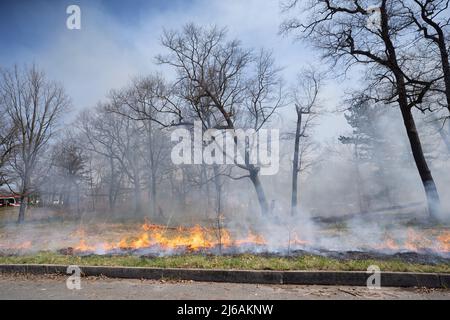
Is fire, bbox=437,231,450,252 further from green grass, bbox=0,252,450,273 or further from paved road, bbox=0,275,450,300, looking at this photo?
paved road, bbox=0,275,450,300

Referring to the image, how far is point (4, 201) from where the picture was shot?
48625 mm

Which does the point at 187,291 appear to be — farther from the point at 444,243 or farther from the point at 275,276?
the point at 444,243

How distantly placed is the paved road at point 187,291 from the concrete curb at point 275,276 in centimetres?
18

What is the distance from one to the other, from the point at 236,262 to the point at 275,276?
1185 mm

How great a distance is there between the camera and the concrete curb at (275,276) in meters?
5.75

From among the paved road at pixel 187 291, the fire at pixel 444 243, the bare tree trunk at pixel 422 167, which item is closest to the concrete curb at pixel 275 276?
the paved road at pixel 187 291

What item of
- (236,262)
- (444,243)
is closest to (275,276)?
(236,262)

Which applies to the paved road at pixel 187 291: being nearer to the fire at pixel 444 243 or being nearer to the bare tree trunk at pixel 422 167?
the fire at pixel 444 243

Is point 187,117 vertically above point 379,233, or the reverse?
point 187,117

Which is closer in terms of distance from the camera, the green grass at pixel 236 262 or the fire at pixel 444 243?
the green grass at pixel 236 262
